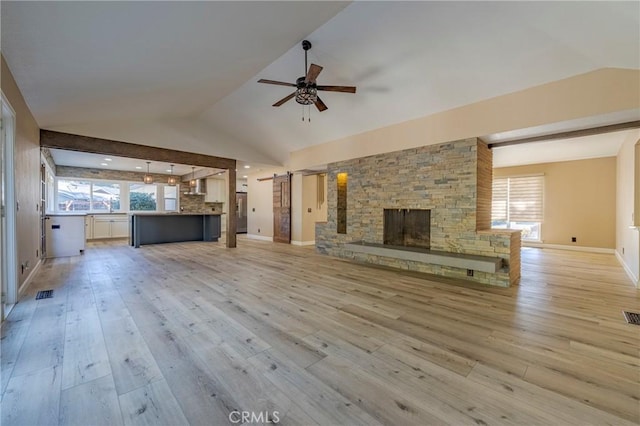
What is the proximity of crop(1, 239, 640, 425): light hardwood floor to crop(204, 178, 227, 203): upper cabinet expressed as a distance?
24.0 feet

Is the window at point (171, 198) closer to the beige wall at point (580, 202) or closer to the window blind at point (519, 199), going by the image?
the window blind at point (519, 199)

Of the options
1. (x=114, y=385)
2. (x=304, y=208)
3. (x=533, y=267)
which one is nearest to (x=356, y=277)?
(x=114, y=385)

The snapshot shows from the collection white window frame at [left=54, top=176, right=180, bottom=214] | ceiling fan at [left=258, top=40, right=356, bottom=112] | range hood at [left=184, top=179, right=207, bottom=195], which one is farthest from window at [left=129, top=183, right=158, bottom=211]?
ceiling fan at [left=258, top=40, right=356, bottom=112]

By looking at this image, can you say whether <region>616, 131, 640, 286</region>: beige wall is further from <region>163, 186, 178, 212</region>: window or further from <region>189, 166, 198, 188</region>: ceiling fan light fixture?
<region>163, 186, 178, 212</region>: window

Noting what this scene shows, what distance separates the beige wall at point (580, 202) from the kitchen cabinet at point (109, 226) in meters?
13.3

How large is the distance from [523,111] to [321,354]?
4.10 meters

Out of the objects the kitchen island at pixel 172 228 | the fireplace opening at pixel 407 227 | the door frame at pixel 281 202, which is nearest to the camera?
the fireplace opening at pixel 407 227

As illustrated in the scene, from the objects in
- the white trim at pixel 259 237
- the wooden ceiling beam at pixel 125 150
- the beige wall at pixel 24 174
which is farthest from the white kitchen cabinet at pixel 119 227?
the beige wall at pixel 24 174

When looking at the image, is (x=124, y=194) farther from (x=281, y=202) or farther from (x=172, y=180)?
(x=281, y=202)

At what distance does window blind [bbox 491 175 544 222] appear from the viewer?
7.57 metres

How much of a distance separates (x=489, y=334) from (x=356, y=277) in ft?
6.95

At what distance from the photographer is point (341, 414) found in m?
1.37

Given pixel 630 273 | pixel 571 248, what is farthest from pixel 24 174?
pixel 571 248

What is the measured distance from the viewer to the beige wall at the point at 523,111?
3029 millimetres
